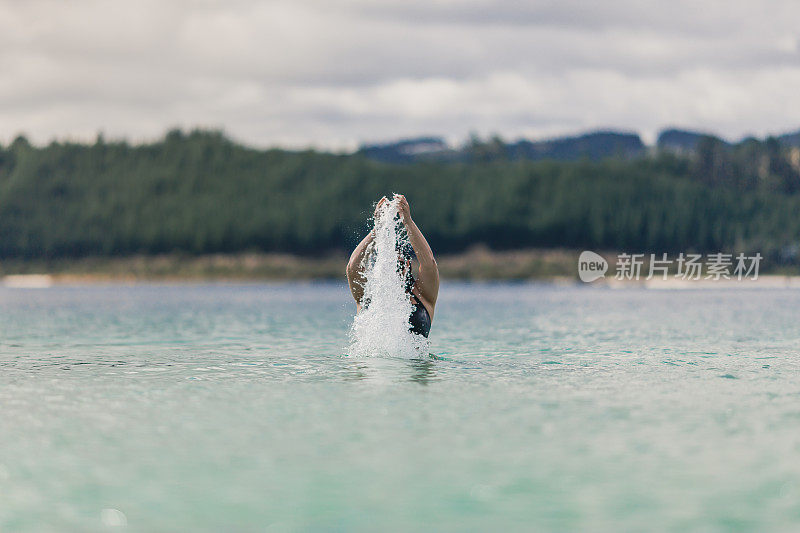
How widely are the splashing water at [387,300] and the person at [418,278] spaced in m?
0.17

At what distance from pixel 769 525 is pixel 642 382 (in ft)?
43.3

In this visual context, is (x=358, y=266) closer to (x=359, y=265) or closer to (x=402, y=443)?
(x=359, y=265)

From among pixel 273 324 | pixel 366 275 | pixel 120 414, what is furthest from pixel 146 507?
pixel 273 324

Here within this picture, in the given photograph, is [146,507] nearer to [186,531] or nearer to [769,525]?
[186,531]

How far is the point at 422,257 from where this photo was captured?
3005 cm

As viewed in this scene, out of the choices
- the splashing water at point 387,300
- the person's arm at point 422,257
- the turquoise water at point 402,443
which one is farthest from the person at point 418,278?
the turquoise water at point 402,443

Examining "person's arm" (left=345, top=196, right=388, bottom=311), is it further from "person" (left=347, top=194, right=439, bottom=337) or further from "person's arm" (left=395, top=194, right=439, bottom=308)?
"person's arm" (left=395, top=194, right=439, bottom=308)

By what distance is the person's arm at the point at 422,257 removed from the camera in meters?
29.2

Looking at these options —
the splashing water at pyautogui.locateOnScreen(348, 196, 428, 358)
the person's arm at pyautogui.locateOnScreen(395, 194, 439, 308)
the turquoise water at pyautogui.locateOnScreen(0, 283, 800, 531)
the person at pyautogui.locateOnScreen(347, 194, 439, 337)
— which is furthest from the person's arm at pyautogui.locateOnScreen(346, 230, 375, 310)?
the turquoise water at pyautogui.locateOnScreen(0, 283, 800, 531)

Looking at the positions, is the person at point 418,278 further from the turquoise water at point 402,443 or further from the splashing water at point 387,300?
the turquoise water at point 402,443

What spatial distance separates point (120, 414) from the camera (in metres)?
21.2

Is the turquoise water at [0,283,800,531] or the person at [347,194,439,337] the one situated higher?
the person at [347,194,439,337]

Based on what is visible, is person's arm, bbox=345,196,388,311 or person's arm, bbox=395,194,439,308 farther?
person's arm, bbox=345,196,388,311

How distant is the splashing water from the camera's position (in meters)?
30.8
